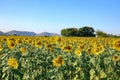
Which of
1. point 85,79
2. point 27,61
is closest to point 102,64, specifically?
point 85,79

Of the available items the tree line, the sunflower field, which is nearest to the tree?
the tree line

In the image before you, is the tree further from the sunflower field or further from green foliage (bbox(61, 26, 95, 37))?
the sunflower field

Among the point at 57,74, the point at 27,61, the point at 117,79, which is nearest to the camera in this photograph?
the point at 117,79

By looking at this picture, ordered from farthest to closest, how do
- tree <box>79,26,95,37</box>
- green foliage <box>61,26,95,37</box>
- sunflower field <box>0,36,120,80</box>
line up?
green foliage <box>61,26,95,37</box>, tree <box>79,26,95,37</box>, sunflower field <box>0,36,120,80</box>

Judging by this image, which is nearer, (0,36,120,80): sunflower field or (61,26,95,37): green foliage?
(0,36,120,80): sunflower field

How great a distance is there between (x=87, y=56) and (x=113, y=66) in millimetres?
1078

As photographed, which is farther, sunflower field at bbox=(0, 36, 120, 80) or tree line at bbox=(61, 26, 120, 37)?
tree line at bbox=(61, 26, 120, 37)

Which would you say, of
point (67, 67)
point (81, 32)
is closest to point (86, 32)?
point (81, 32)

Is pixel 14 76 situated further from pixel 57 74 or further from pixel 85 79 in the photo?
pixel 85 79

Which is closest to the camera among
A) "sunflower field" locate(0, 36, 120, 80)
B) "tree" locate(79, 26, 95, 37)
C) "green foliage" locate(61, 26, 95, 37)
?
"sunflower field" locate(0, 36, 120, 80)

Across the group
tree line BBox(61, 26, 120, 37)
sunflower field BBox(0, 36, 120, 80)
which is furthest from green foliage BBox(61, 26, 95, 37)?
sunflower field BBox(0, 36, 120, 80)

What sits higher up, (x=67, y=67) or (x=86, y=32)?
(x=86, y=32)

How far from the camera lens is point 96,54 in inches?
332

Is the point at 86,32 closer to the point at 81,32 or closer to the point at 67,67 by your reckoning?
the point at 81,32
